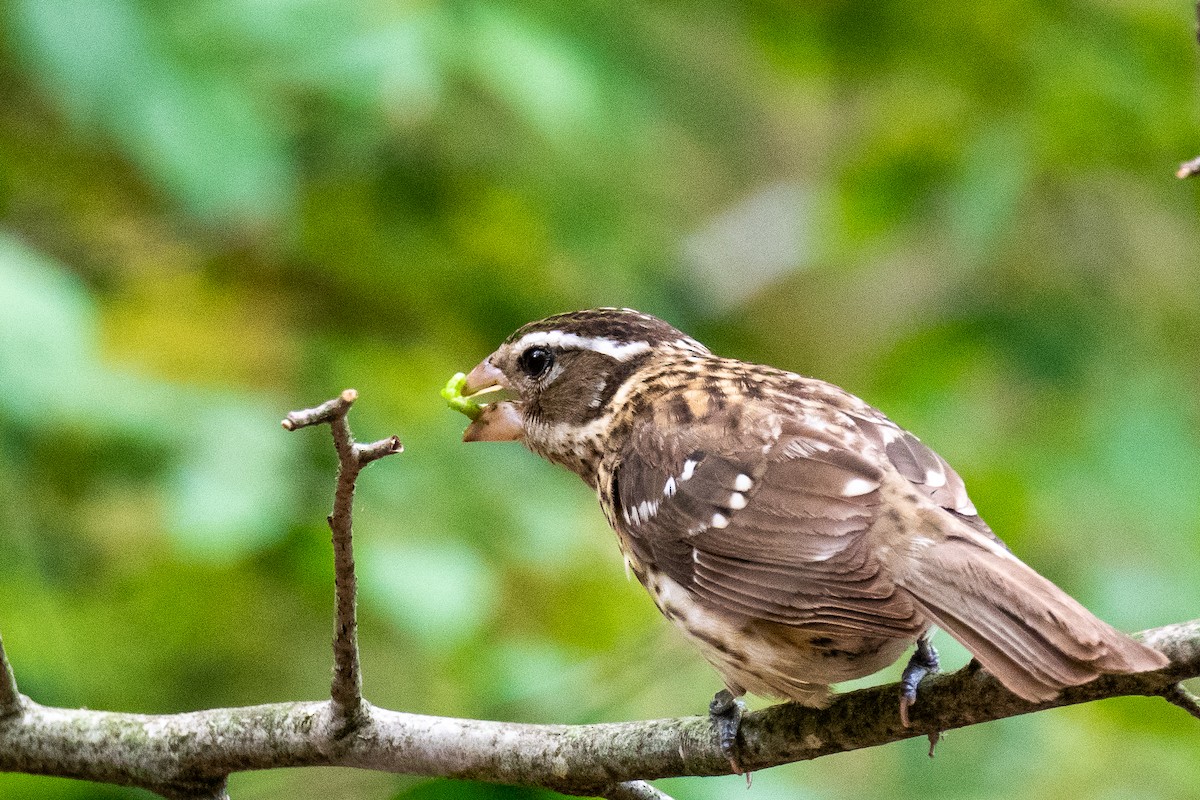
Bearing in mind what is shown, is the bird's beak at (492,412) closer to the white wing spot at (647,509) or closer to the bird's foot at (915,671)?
the white wing spot at (647,509)

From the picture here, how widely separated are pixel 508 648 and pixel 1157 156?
3460mm

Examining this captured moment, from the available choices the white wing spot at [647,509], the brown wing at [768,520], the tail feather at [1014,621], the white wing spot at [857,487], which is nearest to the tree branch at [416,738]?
the tail feather at [1014,621]

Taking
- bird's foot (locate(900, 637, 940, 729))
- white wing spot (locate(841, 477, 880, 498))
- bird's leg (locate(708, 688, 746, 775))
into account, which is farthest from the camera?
white wing spot (locate(841, 477, 880, 498))

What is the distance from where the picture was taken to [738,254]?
305 inches

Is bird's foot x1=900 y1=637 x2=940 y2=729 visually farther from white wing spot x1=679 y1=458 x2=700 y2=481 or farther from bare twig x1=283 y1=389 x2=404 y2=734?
bare twig x1=283 y1=389 x2=404 y2=734

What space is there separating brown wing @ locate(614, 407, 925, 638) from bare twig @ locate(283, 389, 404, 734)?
0.89 meters

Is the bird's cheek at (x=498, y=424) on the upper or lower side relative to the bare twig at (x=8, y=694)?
upper

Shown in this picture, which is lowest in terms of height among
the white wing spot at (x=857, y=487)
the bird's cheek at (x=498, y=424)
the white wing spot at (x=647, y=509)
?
the white wing spot at (x=857, y=487)

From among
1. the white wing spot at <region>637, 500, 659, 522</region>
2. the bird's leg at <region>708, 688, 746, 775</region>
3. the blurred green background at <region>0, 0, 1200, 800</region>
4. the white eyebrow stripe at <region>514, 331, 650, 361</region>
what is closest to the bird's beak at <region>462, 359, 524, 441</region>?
the white eyebrow stripe at <region>514, 331, 650, 361</region>

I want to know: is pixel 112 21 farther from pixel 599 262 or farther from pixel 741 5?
pixel 741 5

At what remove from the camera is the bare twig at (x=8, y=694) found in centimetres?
312

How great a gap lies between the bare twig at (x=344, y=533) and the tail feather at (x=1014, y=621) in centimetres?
115

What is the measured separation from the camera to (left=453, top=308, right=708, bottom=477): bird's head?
4145 mm

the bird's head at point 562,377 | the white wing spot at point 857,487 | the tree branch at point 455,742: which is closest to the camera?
the tree branch at point 455,742
